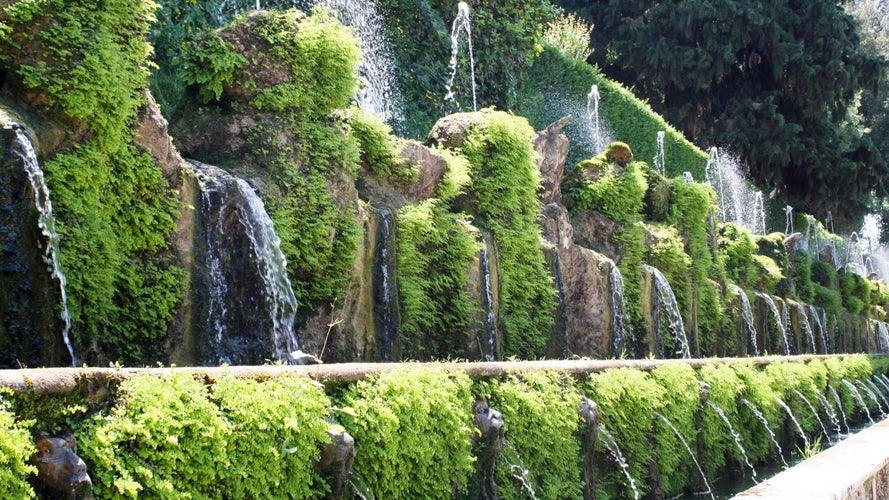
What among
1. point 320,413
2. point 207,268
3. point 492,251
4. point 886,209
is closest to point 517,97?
point 492,251

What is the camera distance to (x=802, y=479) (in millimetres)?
4480

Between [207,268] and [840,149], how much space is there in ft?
93.7

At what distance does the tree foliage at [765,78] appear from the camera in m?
31.2

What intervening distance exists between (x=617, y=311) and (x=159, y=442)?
9783mm

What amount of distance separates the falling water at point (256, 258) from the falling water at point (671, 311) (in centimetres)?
777

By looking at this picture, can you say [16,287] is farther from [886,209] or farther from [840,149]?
[886,209]

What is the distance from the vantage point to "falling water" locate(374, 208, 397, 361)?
8.91 m

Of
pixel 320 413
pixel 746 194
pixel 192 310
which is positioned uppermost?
pixel 746 194

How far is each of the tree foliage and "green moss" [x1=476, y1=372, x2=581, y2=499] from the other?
2593cm

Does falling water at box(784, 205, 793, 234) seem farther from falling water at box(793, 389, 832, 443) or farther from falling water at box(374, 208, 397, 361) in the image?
falling water at box(374, 208, 397, 361)

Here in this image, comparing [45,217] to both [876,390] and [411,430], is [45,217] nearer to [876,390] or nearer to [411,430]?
[411,430]

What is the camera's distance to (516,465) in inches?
233

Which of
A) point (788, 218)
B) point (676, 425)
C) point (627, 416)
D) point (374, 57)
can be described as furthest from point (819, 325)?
point (627, 416)

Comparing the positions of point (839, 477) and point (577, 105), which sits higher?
point (577, 105)
